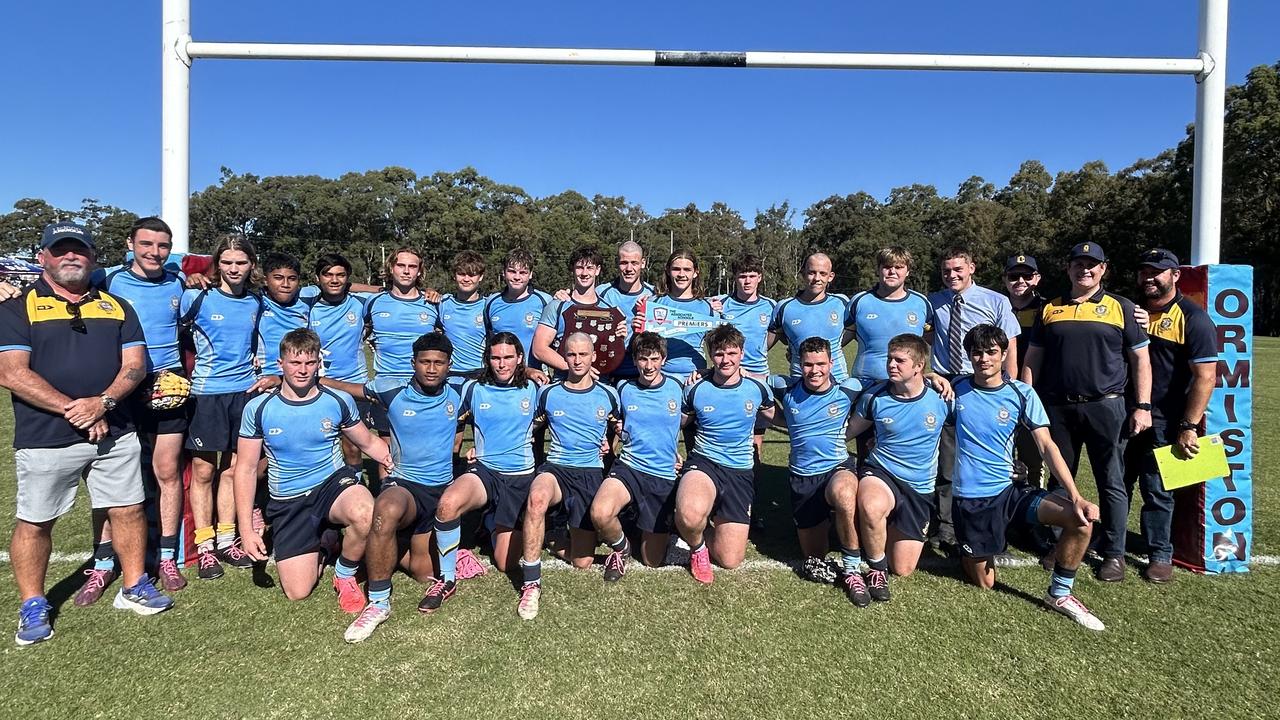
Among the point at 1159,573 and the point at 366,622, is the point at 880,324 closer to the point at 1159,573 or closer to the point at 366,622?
the point at 1159,573

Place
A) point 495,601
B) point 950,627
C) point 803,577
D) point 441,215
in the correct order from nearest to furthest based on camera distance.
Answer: point 950,627, point 495,601, point 803,577, point 441,215

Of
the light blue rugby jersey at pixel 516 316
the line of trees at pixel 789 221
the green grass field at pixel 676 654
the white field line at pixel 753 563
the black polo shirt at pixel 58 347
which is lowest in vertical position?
the green grass field at pixel 676 654

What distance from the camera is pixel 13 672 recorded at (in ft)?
9.18

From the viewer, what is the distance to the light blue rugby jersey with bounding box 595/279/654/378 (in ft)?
14.6

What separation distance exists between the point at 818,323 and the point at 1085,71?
221cm

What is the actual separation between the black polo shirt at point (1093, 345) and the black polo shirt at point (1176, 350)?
0.17 metres

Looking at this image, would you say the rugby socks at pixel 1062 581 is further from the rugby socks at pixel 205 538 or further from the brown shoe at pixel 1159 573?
the rugby socks at pixel 205 538

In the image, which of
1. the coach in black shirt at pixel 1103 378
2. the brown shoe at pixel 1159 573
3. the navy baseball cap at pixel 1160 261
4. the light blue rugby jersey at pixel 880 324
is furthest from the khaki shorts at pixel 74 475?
the navy baseball cap at pixel 1160 261

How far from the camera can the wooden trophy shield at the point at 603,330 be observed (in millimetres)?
4402

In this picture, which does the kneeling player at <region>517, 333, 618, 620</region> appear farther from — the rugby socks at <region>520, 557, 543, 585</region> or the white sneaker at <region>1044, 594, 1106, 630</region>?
the white sneaker at <region>1044, 594, 1106, 630</region>

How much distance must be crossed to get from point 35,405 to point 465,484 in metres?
1.94

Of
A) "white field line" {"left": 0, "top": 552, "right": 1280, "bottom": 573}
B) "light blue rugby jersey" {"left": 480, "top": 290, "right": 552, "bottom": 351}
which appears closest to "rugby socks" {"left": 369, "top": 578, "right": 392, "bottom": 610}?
"white field line" {"left": 0, "top": 552, "right": 1280, "bottom": 573}

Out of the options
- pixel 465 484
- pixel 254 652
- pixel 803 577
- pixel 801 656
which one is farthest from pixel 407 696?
pixel 803 577

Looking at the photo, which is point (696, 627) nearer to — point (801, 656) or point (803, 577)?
point (801, 656)
